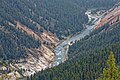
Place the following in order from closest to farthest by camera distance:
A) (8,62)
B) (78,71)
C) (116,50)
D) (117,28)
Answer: (78,71), (116,50), (8,62), (117,28)

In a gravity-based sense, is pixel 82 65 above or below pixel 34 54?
below

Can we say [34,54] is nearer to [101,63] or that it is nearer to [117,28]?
[117,28]

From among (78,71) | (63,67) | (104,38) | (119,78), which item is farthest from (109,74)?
(104,38)

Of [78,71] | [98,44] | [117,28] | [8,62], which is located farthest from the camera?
[117,28]

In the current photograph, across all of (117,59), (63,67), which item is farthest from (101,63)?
(63,67)

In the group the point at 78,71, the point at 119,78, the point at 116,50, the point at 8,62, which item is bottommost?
the point at 119,78

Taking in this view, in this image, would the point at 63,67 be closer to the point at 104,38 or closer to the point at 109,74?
the point at 104,38

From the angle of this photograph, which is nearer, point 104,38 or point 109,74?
point 109,74

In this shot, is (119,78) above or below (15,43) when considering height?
below

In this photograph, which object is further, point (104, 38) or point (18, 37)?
point (18, 37)
